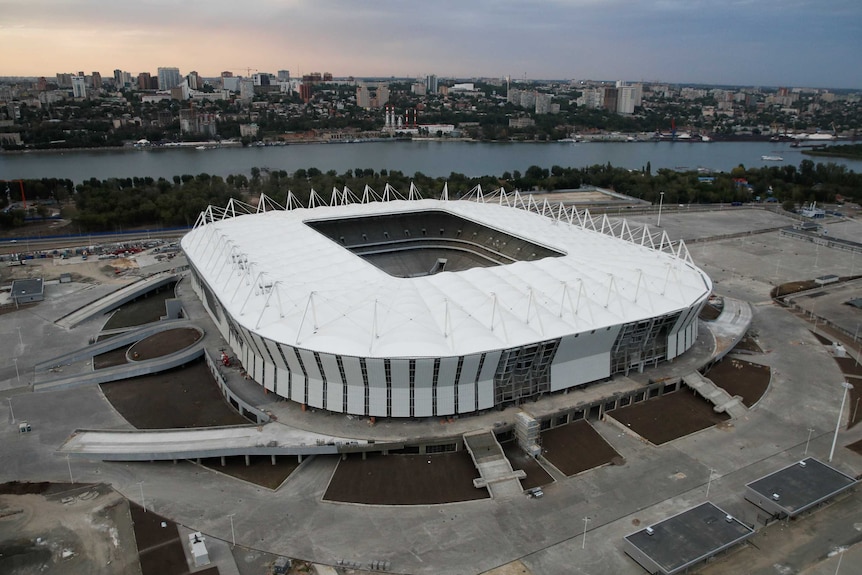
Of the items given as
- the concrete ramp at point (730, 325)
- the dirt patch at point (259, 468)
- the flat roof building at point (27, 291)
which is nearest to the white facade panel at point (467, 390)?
the dirt patch at point (259, 468)

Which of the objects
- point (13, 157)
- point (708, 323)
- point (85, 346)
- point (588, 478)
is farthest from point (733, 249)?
point (13, 157)

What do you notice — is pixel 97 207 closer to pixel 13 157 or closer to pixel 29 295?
pixel 29 295

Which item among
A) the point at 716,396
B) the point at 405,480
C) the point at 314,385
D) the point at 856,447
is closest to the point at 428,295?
the point at 314,385

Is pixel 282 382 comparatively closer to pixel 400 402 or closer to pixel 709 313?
pixel 400 402

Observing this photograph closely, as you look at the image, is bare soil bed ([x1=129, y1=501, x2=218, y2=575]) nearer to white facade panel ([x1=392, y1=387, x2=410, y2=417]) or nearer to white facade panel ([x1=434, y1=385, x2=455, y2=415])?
white facade panel ([x1=392, y1=387, x2=410, y2=417])

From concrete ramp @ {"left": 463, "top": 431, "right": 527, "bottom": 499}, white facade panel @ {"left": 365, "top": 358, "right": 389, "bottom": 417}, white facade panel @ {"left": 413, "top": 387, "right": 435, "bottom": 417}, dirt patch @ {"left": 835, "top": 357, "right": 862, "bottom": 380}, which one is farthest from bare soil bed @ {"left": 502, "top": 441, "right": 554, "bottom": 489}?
dirt patch @ {"left": 835, "top": 357, "right": 862, "bottom": 380}

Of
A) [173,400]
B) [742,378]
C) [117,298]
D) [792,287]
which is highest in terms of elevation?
[117,298]
